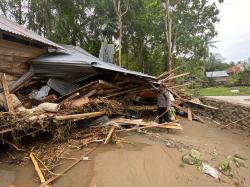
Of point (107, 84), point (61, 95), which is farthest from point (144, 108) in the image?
A: point (61, 95)

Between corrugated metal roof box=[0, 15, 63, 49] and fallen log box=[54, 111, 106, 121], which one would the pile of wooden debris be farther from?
corrugated metal roof box=[0, 15, 63, 49]

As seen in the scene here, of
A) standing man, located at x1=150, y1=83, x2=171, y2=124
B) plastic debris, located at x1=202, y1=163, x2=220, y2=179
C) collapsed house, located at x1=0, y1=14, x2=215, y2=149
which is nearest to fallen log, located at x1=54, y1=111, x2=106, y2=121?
collapsed house, located at x1=0, y1=14, x2=215, y2=149

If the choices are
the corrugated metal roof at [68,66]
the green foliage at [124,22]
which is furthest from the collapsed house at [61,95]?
the green foliage at [124,22]

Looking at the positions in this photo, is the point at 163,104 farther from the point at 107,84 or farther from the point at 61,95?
the point at 61,95

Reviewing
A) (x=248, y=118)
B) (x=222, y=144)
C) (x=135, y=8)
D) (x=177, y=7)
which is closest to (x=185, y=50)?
(x=177, y=7)

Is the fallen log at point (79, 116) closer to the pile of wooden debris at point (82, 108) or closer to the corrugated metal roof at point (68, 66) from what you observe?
the pile of wooden debris at point (82, 108)

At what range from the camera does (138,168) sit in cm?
648

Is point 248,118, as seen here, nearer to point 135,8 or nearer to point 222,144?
point 222,144

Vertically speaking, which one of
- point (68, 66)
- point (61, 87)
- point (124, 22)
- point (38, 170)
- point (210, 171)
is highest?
point (124, 22)

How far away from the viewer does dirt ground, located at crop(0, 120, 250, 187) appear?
5.94m

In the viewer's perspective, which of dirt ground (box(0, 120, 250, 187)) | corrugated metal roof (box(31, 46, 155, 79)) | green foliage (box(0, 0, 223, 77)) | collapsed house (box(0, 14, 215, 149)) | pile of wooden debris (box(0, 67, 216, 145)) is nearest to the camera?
dirt ground (box(0, 120, 250, 187))

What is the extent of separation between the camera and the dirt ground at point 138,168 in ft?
19.5

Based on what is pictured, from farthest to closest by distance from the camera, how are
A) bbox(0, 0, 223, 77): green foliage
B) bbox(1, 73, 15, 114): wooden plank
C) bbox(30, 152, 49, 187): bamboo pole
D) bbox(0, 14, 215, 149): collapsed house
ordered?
bbox(0, 0, 223, 77): green foliage
bbox(0, 14, 215, 149): collapsed house
bbox(1, 73, 15, 114): wooden plank
bbox(30, 152, 49, 187): bamboo pole

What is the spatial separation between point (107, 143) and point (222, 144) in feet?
14.5
